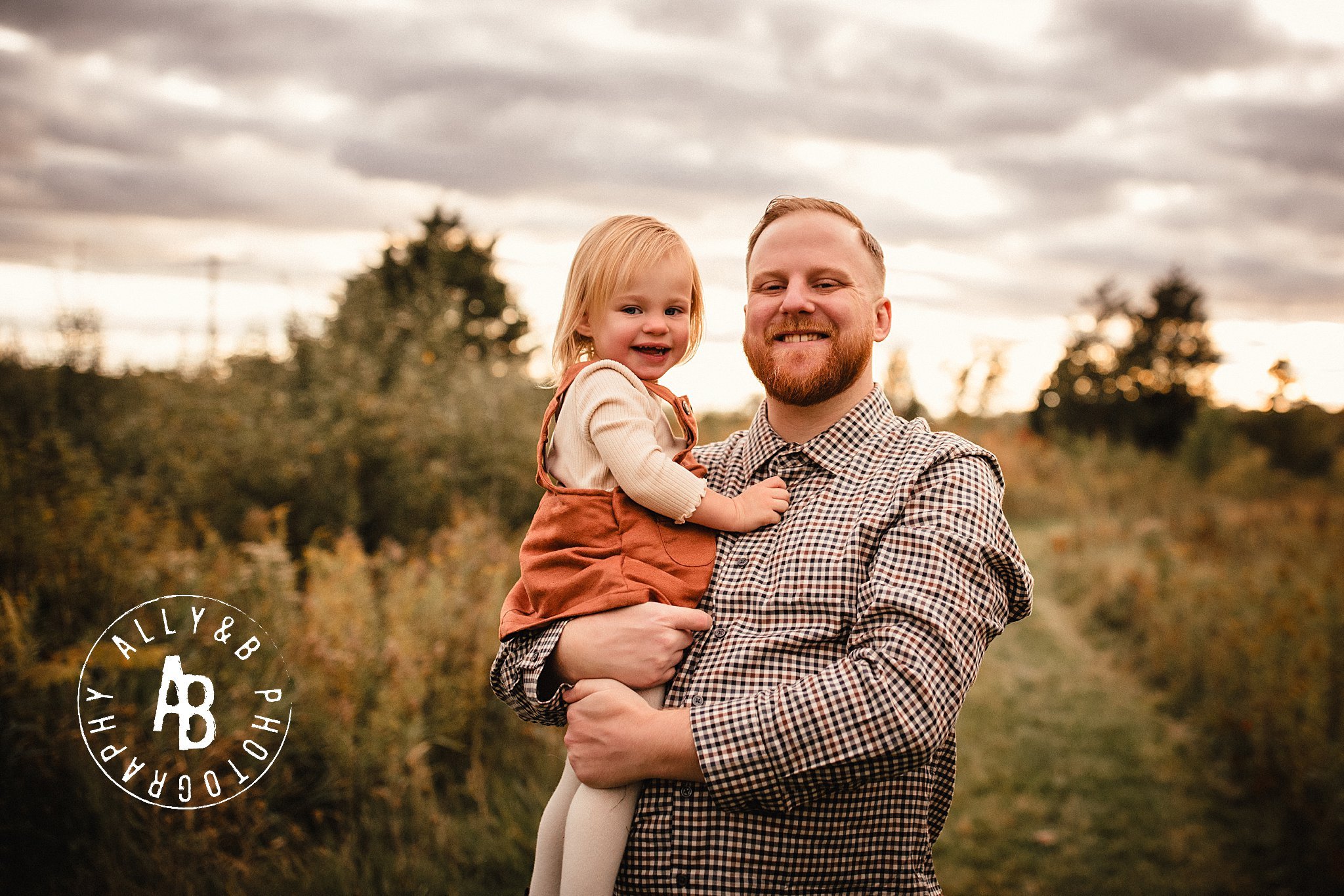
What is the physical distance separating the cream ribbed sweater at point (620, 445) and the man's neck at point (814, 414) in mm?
295

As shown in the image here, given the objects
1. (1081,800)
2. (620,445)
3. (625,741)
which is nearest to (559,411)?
(620,445)

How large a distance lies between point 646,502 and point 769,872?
89 cm

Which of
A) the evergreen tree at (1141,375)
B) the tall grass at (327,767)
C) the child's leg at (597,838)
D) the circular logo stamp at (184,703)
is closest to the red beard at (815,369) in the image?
the child's leg at (597,838)

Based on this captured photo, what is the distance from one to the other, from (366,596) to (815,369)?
3.02 meters

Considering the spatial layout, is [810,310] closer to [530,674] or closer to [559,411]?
[559,411]

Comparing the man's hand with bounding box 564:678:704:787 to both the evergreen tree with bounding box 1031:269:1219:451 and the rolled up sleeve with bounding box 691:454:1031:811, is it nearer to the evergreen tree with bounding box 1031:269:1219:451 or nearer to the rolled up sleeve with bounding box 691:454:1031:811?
the rolled up sleeve with bounding box 691:454:1031:811

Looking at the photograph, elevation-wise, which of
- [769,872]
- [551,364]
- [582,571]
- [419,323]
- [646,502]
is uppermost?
[419,323]

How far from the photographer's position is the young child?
212 centimetres

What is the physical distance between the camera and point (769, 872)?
1956mm

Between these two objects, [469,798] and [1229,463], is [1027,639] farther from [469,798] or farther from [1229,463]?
[1229,463]

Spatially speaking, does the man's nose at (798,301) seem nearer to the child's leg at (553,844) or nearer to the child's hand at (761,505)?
the child's hand at (761,505)

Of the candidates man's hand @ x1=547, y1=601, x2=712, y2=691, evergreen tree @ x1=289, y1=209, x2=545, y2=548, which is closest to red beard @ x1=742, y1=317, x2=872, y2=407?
man's hand @ x1=547, y1=601, x2=712, y2=691

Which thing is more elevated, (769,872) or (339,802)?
(769,872)

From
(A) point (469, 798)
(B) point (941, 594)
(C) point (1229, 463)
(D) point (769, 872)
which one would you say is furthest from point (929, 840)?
(C) point (1229, 463)
